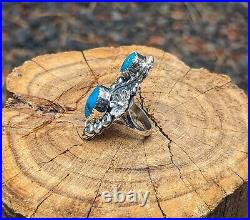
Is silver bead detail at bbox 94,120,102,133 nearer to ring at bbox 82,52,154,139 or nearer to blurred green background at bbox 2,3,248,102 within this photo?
ring at bbox 82,52,154,139

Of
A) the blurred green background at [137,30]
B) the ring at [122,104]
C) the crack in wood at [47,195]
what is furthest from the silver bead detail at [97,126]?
the blurred green background at [137,30]

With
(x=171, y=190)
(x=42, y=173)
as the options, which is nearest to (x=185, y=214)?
(x=171, y=190)

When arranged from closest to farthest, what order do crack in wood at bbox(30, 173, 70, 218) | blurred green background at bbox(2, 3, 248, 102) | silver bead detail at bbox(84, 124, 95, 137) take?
crack in wood at bbox(30, 173, 70, 218)
silver bead detail at bbox(84, 124, 95, 137)
blurred green background at bbox(2, 3, 248, 102)

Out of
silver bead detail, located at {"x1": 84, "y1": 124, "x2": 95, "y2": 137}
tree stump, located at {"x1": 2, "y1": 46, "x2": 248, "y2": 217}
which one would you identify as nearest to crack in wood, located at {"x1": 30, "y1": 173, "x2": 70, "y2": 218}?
tree stump, located at {"x1": 2, "y1": 46, "x2": 248, "y2": 217}

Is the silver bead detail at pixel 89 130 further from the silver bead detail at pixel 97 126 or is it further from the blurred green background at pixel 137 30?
the blurred green background at pixel 137 30

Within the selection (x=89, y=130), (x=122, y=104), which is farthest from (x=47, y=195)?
(x=122, y=104)

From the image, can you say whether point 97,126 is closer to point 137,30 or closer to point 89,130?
point 89,130

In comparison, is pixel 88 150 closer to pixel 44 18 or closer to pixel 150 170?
pixel 150 170
